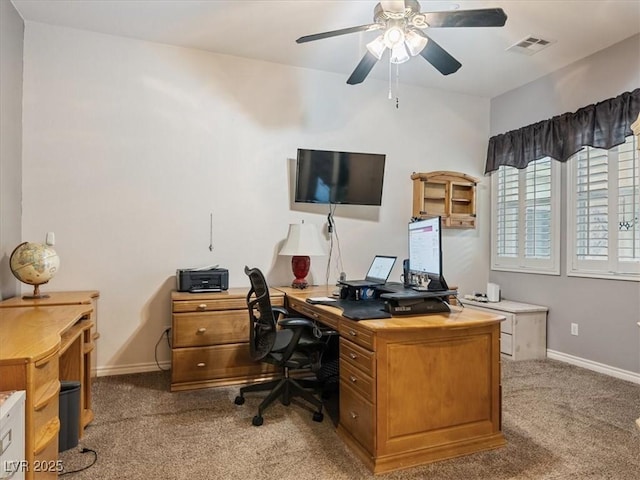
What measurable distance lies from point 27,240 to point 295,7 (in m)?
2.83

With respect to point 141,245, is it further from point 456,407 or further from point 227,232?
point 456,407

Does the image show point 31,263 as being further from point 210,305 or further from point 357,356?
point 357,356

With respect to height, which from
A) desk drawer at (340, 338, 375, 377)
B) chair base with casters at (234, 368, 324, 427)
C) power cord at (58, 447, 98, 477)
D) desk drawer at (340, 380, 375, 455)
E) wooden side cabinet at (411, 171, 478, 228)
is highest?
wooden side cabinet at (411, 171, 478, 228)

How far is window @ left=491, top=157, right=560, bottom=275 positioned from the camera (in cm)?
416

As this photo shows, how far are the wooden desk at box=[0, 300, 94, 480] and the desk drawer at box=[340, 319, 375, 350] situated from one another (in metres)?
1.38

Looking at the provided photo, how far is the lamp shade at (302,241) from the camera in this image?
3.81 metres

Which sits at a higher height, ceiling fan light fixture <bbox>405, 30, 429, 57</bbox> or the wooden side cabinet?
ceiling fan light fixture <bbox>405, 30, 429, 57</bbox>

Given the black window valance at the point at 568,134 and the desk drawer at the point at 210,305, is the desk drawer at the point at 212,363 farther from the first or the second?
the black window valance at the point at 568,134

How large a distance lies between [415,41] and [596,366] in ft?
10.7

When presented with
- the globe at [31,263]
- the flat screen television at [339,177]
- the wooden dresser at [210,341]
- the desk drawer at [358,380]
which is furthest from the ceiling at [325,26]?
the desk drawer at [358,380]

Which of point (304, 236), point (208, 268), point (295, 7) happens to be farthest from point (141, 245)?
point (295, 7)

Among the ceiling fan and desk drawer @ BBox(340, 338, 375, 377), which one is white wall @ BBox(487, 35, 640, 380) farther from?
desk drawer @ BBox(340, 338, 375, 377)

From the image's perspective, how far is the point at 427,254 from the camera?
2547mm

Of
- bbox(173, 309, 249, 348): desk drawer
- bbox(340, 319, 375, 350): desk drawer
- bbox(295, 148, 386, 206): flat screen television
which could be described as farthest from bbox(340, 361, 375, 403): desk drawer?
bbox(295, 148, 386, 206): flat screen television
